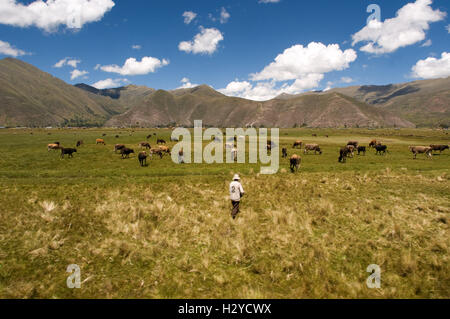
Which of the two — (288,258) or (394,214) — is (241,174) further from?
(288,258)

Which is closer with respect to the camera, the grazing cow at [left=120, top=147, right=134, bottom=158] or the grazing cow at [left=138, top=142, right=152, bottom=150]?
the grazing cow at [left=120, top=147, right=134, bottom=158]

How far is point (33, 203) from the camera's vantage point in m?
14.8

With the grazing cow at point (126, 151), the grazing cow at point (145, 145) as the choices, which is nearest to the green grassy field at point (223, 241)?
the grazing cow at point (126, 151)

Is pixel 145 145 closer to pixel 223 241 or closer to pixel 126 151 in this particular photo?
pixel 126 151

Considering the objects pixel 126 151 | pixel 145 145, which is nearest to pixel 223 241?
pixel 126 151

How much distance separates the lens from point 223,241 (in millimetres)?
10266

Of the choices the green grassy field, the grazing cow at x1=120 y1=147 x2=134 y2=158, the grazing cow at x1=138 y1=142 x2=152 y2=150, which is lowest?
the green grassy field

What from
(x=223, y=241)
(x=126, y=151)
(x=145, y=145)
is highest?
(x=145, y=145)

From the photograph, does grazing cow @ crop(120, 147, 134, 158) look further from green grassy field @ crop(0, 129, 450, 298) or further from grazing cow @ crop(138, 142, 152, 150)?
green grassy field @ crop(0, 129, 450, 298)

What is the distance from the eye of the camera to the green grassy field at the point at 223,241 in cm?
762

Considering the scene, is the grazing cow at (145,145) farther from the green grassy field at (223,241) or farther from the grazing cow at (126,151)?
the green grassy field at (223,241)

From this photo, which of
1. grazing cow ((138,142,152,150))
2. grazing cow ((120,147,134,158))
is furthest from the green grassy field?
grazing cow ((138,142,152,150))

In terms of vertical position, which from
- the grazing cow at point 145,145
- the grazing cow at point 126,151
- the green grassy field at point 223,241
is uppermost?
the grazing cow at point 145,145

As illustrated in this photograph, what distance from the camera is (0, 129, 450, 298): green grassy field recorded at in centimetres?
762
